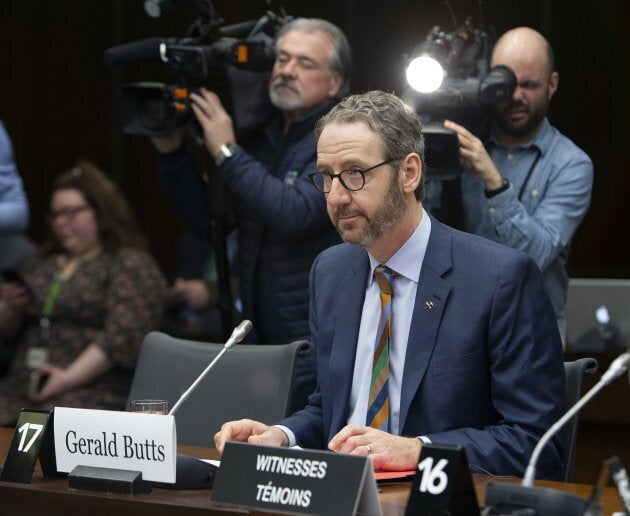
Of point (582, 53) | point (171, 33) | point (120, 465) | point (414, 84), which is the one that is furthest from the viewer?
point (171, 33)

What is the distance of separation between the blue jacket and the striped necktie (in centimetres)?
90

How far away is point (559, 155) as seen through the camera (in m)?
3.24

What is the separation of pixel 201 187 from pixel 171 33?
2.32 meters

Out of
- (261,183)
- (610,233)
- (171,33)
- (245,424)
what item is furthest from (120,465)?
(171,33)

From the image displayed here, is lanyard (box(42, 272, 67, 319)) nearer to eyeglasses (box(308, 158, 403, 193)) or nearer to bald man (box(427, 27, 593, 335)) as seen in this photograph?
bald man (box(427, 27, 593, 335))

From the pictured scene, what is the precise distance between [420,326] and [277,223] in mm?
1018

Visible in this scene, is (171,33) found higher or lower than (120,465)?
higher

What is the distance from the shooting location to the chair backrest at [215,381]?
2.74 m

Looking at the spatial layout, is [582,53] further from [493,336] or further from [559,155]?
[493,336]

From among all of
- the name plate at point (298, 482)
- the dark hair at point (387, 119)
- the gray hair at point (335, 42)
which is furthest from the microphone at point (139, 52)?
the name plate at point (298, 482)

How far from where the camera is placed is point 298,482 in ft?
5.94

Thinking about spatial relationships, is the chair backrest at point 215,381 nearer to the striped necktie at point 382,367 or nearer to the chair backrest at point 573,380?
the striped necktie at point 382,367

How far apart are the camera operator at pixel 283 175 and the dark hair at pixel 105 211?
0.85m

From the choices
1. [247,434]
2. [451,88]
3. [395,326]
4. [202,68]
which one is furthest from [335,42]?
[247,434]
